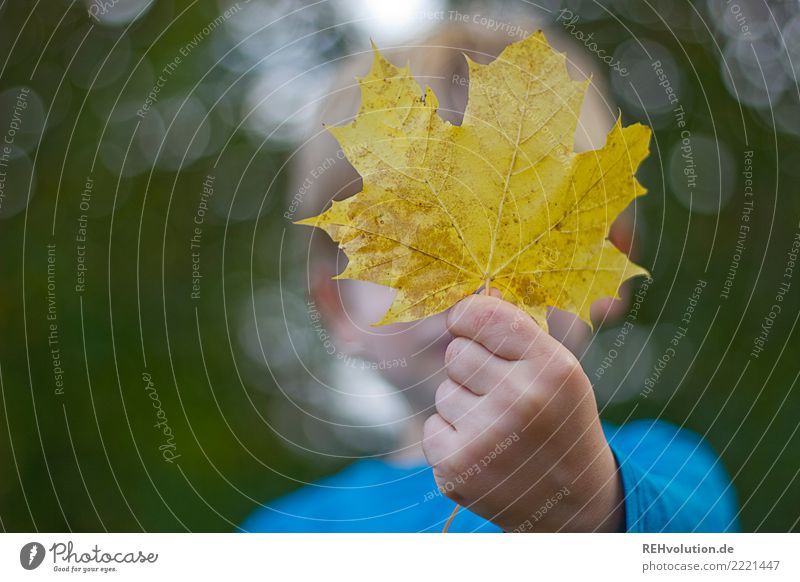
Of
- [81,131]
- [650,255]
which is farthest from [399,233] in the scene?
[650,255]

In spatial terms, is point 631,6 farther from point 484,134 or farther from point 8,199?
point 8,199

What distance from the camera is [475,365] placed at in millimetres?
548

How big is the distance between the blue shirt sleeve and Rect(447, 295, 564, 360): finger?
20 centimetres

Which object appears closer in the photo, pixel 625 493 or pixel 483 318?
pixel 483 318

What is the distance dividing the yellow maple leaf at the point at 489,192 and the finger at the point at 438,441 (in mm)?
106

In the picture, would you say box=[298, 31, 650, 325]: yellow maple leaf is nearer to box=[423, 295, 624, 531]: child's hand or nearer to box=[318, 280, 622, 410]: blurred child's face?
box=[423, 295, 624, 531]: child's hand

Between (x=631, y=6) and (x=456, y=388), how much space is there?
803mm

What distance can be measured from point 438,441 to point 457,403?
0.04 meters

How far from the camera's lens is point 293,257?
3.46 ft

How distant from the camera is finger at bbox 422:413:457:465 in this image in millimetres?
563

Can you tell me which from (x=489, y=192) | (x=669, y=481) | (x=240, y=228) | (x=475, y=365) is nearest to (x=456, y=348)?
(x=475, y=365)

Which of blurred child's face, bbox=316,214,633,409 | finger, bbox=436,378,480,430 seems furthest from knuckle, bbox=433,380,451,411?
blurred child's face, bbox=316,214,633,409

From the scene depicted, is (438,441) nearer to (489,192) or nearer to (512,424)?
(512,424)
